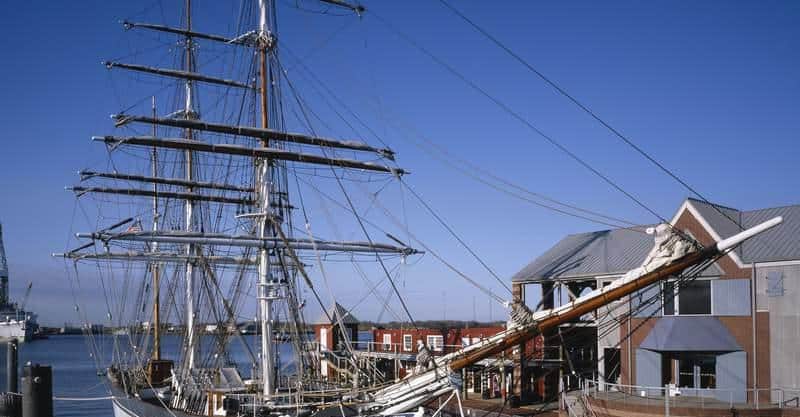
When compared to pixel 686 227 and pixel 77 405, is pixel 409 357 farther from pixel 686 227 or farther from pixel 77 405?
pixel 77 405

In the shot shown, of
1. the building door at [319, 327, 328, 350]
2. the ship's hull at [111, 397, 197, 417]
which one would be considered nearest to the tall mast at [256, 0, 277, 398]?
the ship's hull at [111, 397, 197, 417]

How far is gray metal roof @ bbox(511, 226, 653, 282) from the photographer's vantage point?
124ft

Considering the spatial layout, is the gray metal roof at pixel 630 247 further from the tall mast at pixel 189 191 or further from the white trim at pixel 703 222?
the tall mast at pixel 189 191

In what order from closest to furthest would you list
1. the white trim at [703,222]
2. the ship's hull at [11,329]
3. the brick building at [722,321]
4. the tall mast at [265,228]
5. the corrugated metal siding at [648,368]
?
1. the tall mast at [265,228]
2. the brick building at [722,321]
3. the white trim at [703,222]
4. the corrugated metal siding at [648,368]
5. the ship's hull at [11,329]

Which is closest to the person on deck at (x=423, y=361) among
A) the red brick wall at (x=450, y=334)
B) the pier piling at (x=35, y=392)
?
the pier piling at (x=35, y=392)

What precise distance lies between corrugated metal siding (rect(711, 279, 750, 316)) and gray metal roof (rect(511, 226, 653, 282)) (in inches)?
164

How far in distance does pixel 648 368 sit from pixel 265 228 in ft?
58.3

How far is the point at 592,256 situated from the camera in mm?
39844

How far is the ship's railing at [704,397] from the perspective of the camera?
94.7 feet

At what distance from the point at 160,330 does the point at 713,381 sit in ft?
113

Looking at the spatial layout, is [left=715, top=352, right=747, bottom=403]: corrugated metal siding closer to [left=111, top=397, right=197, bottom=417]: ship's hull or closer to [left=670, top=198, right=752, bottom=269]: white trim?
[left=670, top=198, right=752, bottom=269]: white trim

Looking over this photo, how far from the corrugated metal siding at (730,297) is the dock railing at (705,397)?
3.30m

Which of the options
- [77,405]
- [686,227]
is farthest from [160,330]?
[686,227]

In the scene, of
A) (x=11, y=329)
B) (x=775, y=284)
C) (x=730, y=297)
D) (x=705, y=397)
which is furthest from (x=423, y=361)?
(x=11, y=329)
